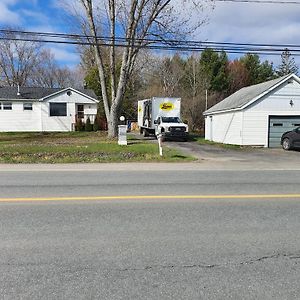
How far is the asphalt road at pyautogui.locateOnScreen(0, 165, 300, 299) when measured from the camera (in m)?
3.46

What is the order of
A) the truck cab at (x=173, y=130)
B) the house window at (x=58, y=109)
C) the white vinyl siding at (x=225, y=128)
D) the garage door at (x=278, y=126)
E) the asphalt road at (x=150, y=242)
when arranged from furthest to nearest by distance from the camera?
the house window at (x=58, y=109)
the truck cab at (x=173, y=130)
the white vinyl siding at (x=225, y=128)
the garage door at (x=278, y=126)
the asphalt road at (x=150, y=242)

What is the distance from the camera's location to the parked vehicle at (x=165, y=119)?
28500 mm

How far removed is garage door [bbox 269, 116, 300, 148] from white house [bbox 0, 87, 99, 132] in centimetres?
2154

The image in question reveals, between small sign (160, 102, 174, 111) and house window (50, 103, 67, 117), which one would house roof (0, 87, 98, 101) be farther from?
small sign (160, 102, 174, 111)

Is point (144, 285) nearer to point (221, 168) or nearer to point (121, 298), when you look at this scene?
point (121, 298)

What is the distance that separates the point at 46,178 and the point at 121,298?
7368 millimetres

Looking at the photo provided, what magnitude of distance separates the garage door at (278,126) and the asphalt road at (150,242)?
16.2 m

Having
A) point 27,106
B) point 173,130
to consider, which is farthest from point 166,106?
point 27,106

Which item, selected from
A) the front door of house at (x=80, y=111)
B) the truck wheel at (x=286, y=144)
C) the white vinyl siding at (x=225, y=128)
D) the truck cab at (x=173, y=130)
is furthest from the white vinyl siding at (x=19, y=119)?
the truck wheel at (x=286, y=144)

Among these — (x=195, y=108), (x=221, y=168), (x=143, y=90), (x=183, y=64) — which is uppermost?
(x=183, y=64)

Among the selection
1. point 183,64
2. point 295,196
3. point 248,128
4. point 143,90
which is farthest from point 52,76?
point 295,196

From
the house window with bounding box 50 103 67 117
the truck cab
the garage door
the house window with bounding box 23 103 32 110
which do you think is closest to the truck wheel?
the garage door

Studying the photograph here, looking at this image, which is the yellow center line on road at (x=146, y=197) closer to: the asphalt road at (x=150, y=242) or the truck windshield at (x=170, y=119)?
the asphalt road at (x=150, y=242)

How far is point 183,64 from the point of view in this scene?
5556 cm
